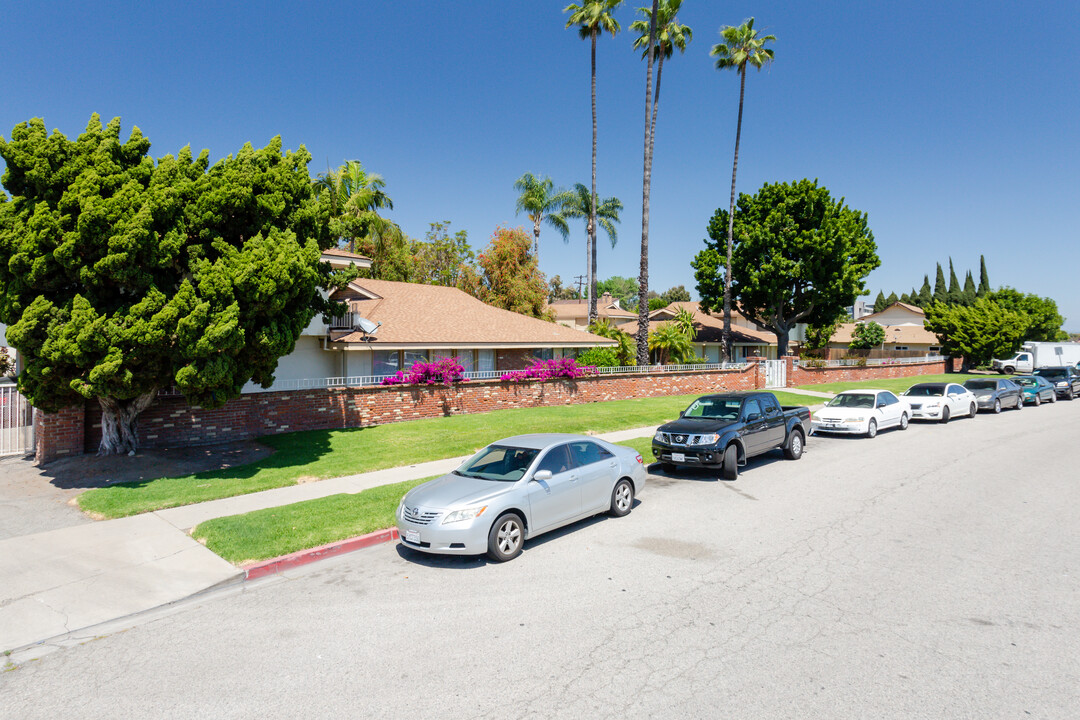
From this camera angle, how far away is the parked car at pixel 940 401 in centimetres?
2123

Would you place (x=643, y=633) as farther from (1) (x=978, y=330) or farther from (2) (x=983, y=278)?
(2) (x=983, y=278)

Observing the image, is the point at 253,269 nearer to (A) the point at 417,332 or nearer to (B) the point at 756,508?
(B) the point at 756,508

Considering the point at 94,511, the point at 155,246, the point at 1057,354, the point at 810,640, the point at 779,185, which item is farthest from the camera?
the point at 1057,354

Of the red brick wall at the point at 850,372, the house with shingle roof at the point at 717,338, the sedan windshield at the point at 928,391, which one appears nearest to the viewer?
the sedan windshield at the point at 928,391

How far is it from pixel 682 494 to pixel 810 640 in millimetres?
5687

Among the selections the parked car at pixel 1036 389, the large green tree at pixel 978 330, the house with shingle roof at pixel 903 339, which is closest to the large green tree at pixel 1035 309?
the house with shingle roof at pixel 903 339

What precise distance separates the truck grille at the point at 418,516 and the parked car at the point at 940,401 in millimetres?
20069

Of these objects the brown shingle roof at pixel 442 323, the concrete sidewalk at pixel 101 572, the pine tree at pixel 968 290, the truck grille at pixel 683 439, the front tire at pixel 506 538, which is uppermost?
the pine tree at pixel 968 290

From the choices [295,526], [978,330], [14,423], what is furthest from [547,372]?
[978,330]

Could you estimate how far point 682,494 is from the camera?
11.1 m

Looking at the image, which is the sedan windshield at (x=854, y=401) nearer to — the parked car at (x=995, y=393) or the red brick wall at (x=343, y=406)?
the red brick wall at (x=343, y=406)

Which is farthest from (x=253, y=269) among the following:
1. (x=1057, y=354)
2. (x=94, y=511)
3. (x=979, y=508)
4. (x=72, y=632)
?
(x=1057, y=354)

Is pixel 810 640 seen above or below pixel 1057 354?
below

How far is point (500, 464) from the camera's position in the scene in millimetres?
8586
